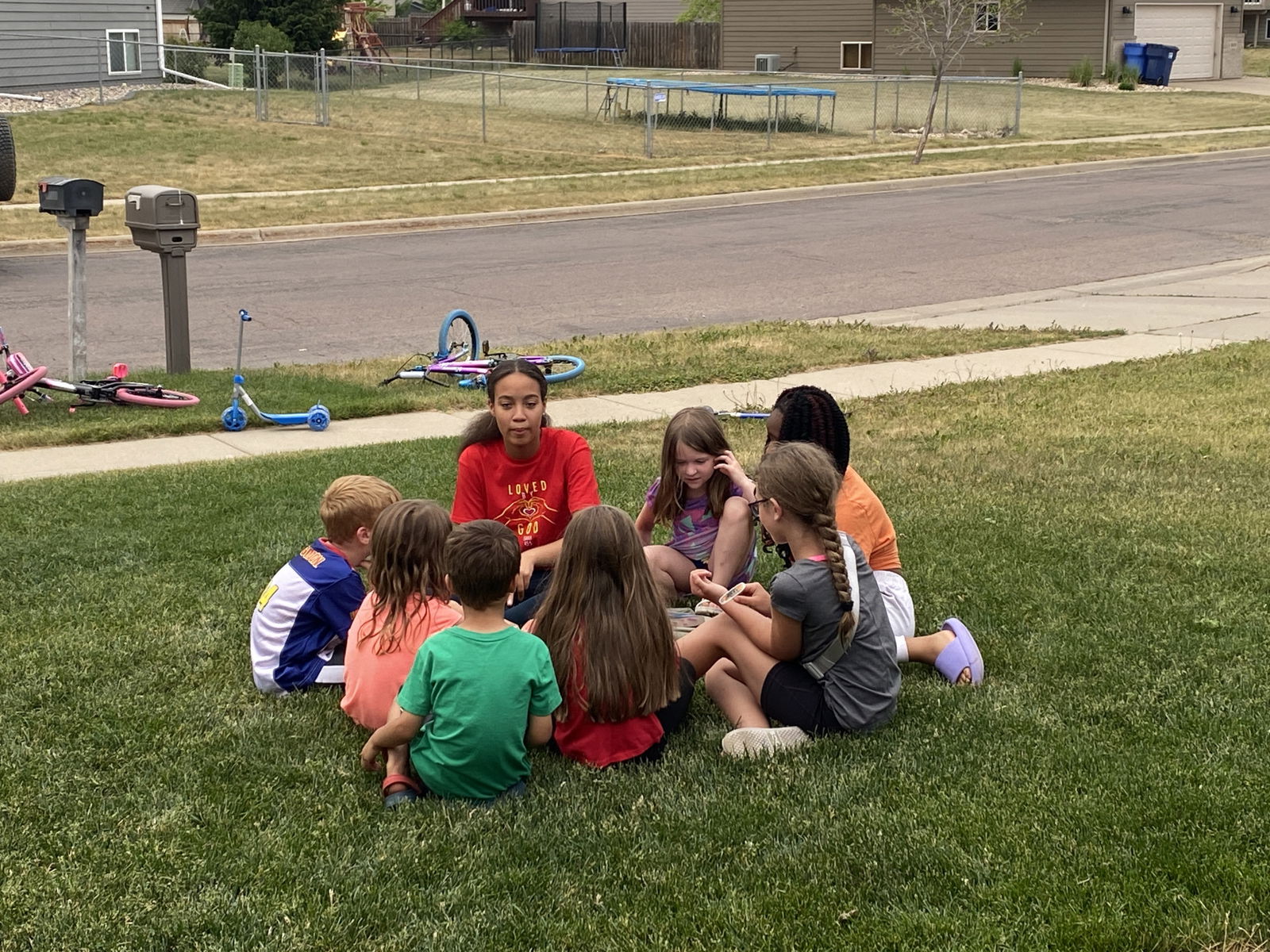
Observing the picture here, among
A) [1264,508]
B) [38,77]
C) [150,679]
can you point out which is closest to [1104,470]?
[1264,508]

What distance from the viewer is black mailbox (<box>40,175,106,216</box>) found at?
931 centimetres

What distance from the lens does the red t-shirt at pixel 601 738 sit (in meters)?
4.41

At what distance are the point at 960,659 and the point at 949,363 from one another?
20.2ft

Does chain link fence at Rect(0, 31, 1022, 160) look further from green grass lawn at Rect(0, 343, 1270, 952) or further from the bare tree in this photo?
green grass lawn at Rect(0, 343, 1270, 952)

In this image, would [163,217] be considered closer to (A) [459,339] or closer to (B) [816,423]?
(A) [459,339]

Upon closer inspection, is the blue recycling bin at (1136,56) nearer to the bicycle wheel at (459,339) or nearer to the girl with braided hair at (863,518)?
the bicycle wheel at (459,339)

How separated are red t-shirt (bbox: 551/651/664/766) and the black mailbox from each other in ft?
21.1

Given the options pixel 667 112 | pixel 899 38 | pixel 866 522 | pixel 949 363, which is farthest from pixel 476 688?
pixel 899 38

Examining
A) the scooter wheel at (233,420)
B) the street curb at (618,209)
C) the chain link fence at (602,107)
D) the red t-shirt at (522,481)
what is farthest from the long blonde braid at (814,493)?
the chain link fence at (602,107)

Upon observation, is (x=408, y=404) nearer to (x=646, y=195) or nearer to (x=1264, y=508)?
(x=1264, y=508)

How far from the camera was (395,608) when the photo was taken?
4523mm

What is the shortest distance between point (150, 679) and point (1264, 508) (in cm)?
515

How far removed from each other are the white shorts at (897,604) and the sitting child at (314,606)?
185 centimetres

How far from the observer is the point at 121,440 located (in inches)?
354
